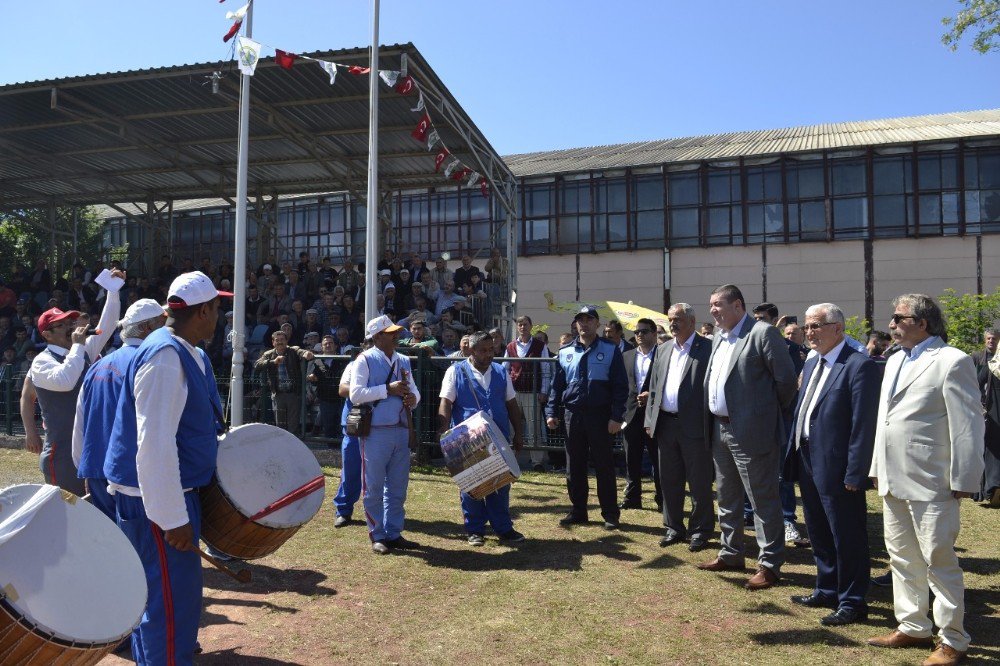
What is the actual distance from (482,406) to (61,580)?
15.6 feet

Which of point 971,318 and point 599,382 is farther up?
point 971,318

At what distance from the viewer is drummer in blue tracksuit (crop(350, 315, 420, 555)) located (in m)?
6.95

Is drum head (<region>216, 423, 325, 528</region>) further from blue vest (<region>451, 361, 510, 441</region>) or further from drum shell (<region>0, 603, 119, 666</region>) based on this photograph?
blue vest (<region>451, 361, 510, 441</region>)

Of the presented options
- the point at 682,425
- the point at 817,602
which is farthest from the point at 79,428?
the point at 817,602

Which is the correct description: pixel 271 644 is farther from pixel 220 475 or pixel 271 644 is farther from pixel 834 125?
pixel 834 125

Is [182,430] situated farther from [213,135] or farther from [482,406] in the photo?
[213,135]

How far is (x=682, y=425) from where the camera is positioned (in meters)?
6.86

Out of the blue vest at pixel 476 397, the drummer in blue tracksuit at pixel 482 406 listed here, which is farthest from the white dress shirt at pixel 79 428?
the blue vest at pixel 476 397

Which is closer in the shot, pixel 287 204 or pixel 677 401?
pixel 677 401

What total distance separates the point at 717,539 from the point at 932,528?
2926 millimetres

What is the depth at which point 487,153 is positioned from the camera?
16469 millimetres

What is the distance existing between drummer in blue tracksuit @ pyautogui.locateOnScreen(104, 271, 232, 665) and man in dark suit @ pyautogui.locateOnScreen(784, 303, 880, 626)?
3.67m

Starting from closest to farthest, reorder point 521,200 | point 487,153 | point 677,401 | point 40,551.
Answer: point 40,551 < point 677,401 < point 487,153 < point 521,200

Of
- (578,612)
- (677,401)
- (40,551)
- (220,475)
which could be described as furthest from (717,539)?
(40,551)
